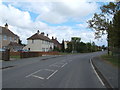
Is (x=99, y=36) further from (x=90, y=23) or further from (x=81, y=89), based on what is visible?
(x=81, y=89)

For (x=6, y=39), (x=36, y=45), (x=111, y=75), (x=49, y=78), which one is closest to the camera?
(x=49, y=78)

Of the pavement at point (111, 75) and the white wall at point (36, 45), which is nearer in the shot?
the pavement at point (111, 75)

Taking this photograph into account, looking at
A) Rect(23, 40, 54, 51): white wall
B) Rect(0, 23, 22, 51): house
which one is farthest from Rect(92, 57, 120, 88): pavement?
Rect(23, 40, 54, 51): white wall

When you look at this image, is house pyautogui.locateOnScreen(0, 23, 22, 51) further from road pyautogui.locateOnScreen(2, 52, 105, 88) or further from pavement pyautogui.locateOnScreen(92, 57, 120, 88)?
pavement pyautogui.locateOnScreen(92, 57, 120, 88)

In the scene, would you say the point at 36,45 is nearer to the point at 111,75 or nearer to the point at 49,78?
the point at 111,75

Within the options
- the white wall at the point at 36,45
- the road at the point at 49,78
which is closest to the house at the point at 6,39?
the white wall at the point at 36,45

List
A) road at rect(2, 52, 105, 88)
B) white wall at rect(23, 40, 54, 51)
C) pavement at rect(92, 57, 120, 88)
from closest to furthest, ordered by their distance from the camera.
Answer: road at rect(2, 52, 105, 88) < pavement at rect(92, 57, 120, 88) < white wall at rect(23, 40, 54, 51)

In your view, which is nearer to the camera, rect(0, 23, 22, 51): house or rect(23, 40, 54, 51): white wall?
rect(0, 23, 22, 51): house

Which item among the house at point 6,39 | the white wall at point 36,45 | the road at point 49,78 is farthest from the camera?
the white wall at point 36,45

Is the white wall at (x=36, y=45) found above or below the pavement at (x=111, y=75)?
above

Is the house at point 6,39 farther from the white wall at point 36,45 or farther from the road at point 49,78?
the road at point 49,78

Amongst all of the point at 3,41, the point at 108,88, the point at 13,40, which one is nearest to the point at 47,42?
the point at 13,40

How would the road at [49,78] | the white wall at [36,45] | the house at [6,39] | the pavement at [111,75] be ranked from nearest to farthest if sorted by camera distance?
the road at [49,78] < the pavement at [111,75] < the house at [6,39] < the white wall at [36,45]

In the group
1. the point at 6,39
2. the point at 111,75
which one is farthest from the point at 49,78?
the point at 6,39
